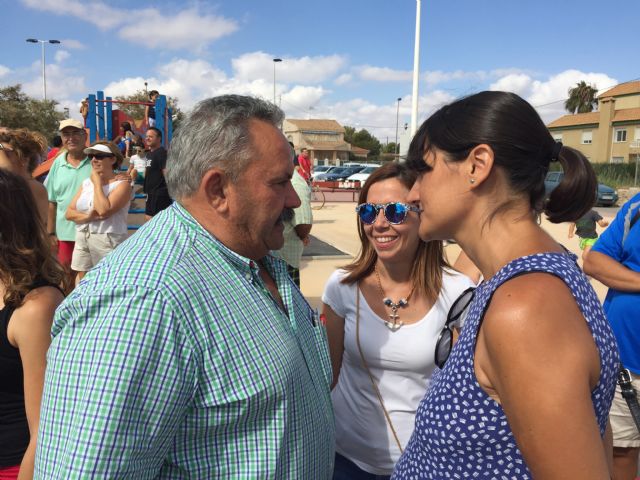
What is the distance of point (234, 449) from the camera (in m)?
1.19

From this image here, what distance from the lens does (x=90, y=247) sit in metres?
5.09

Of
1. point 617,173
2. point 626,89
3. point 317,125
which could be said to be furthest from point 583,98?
point 317,125

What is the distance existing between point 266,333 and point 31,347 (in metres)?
0.98

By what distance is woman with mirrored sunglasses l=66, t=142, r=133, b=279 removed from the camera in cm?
496

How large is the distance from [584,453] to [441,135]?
838 millimetres

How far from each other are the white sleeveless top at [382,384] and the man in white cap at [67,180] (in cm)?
418

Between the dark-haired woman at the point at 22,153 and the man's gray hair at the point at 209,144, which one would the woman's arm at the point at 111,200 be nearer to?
the dark-haired woman at the point at 22,153

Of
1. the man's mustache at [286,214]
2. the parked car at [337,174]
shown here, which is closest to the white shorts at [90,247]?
the man's mustache at [286,214]

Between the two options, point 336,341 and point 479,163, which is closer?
point 479,163

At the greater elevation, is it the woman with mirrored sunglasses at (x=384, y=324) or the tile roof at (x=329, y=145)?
the tile roof at (x=329, y=145)

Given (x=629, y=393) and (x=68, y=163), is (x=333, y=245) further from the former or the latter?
(x=629, y=393)

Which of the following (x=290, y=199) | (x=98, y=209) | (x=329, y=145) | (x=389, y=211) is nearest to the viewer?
(x=290, y=199)

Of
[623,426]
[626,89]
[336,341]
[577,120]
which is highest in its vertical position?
[626,89]

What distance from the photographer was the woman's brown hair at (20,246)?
5.94 ft
